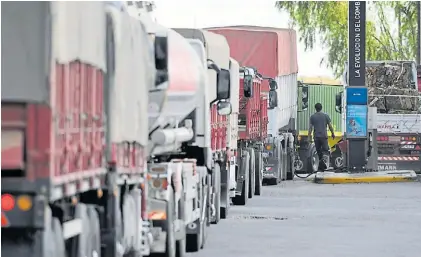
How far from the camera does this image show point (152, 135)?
16.4 metres

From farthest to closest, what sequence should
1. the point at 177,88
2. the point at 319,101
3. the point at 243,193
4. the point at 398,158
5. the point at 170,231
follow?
the point at 319,101 → the point at 398,158 → the point at 243,193 → the point at 177,88 → the point at 170,231

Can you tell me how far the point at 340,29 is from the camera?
232ft

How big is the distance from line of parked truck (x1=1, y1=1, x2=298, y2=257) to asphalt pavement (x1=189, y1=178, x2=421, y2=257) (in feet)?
2.18

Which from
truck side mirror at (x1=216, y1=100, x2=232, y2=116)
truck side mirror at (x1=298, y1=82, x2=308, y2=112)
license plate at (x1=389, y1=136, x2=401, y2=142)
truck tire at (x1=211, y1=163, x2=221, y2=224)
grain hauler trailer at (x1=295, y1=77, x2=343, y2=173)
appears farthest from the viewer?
truck side mirror at (x1=298, y1=82, x2=308, y2=112)

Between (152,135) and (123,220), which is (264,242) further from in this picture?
(123,220)

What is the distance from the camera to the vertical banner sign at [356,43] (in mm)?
37375

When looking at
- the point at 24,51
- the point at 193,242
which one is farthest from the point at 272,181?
the point at 24,51

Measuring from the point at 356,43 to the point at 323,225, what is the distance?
48.2 ft

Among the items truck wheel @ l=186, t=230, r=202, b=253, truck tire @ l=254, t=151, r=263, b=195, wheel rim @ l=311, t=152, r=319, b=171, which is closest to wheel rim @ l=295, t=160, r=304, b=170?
wheel rim @ l=311, t=152, r=319, b=171

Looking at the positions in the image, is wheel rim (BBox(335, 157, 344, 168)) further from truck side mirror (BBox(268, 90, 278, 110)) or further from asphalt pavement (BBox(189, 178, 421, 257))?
asphalt pavement (BBox(189, 178, 421, 257))

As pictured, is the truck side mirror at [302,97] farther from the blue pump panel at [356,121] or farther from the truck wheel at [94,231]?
the truck wheel at [94,231]

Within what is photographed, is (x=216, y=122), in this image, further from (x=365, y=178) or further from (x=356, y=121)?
(x=356, y=121)

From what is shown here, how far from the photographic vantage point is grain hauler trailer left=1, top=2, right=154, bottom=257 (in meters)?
9.76

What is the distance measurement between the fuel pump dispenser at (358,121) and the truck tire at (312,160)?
3.15 m
